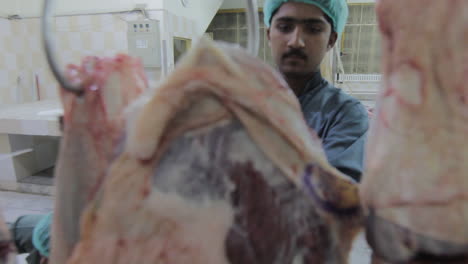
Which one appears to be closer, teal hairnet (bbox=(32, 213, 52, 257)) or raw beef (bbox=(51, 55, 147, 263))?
raw beef (bbox=(51, 55, 147, 263))

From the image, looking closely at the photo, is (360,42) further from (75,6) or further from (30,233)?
(30,233)

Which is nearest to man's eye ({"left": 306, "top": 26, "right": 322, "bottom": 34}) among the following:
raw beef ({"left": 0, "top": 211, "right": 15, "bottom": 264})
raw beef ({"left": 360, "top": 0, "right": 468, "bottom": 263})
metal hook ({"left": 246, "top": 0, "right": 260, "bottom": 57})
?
metal hook ({"left": 246, "top": 0, "right": 260, "bottom": 57})

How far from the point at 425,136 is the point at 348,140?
0.61m

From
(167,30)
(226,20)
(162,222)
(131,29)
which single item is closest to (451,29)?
(162,222)

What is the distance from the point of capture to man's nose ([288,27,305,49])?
2.91ft

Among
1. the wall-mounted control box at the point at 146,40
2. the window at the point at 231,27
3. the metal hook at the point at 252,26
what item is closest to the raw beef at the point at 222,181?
the metal hook at the point at 252,26

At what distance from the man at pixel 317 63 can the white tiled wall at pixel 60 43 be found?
2201 mm

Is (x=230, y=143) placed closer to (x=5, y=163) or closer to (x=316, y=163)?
(x=316, y=163)

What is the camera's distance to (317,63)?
3.21 ft

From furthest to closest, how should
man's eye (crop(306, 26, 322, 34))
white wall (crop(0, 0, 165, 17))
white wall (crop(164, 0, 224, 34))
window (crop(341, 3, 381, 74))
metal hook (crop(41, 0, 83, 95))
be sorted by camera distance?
window (crop(341, 3, 381, 74)) < white wall (crop(164, 0, 224, 34)) < white wall (crop(0, 0, 165, 17)) < man's eye (crop(306, 26, 322, 34)) < metal hook (crop(41, 0, 83, 95))

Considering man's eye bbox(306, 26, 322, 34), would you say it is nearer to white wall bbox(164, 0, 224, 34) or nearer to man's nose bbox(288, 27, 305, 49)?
man's nose bbox(288, 27, 305, 49)

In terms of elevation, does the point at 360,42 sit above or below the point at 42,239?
above

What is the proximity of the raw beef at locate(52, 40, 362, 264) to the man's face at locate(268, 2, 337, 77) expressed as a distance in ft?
1.89

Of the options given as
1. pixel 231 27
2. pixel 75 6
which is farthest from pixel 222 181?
pixel 231 27
